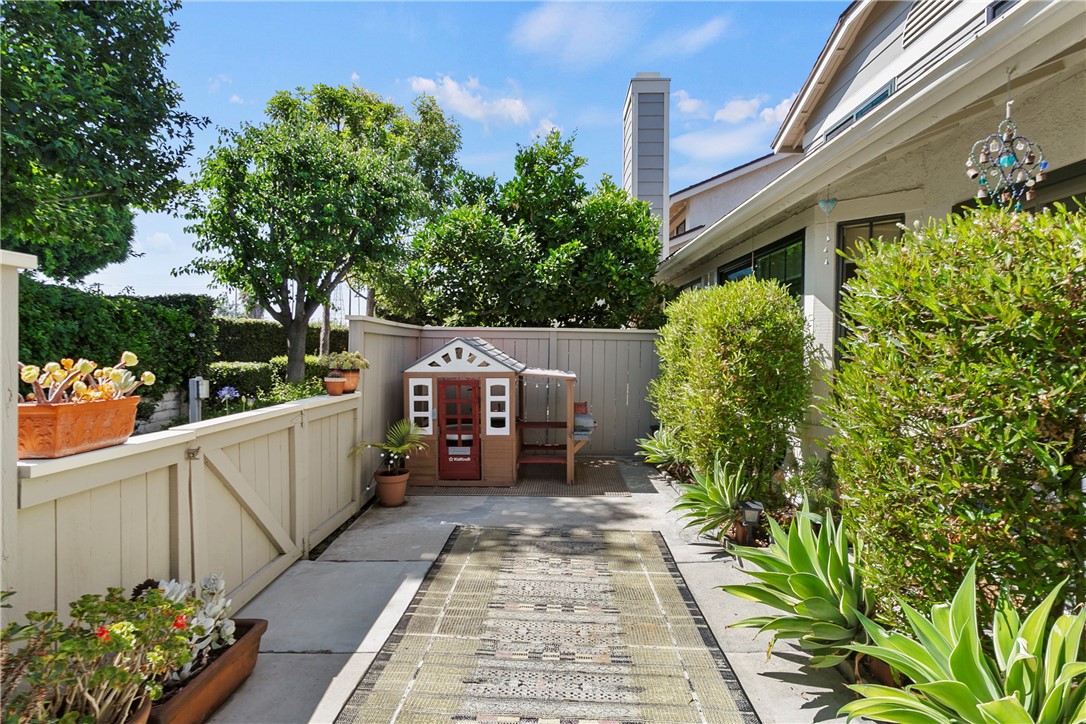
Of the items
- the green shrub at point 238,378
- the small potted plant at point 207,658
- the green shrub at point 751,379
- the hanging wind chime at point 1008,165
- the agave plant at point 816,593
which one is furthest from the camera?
the green shrub at point 238,378

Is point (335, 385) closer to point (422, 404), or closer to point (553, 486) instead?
point (422, 404)

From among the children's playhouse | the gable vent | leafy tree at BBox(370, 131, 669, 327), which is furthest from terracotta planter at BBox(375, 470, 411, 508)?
the gable vent

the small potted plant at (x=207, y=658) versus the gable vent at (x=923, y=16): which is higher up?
the gable vent at (x=923, y=16)

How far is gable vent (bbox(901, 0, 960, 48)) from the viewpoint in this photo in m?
4.87

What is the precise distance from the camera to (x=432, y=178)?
17.1 meters

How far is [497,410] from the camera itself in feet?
→ 19.9

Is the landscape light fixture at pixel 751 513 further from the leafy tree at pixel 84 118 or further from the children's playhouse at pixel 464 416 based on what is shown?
the leafy tree at pixel 84 118

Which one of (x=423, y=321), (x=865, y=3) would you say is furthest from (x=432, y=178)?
(x=865, y=3)

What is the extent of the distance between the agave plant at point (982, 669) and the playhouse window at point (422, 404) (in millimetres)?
4849

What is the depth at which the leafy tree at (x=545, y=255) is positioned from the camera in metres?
8.45

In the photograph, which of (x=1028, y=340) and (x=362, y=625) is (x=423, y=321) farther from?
(x=1028, y=340)

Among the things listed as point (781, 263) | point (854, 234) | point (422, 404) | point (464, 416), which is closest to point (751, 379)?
point (854, 234)

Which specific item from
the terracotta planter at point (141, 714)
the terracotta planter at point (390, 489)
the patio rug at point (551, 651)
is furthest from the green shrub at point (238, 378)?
the terracotta planter at point (141, 714)

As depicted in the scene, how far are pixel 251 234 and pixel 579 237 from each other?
5483 mm
